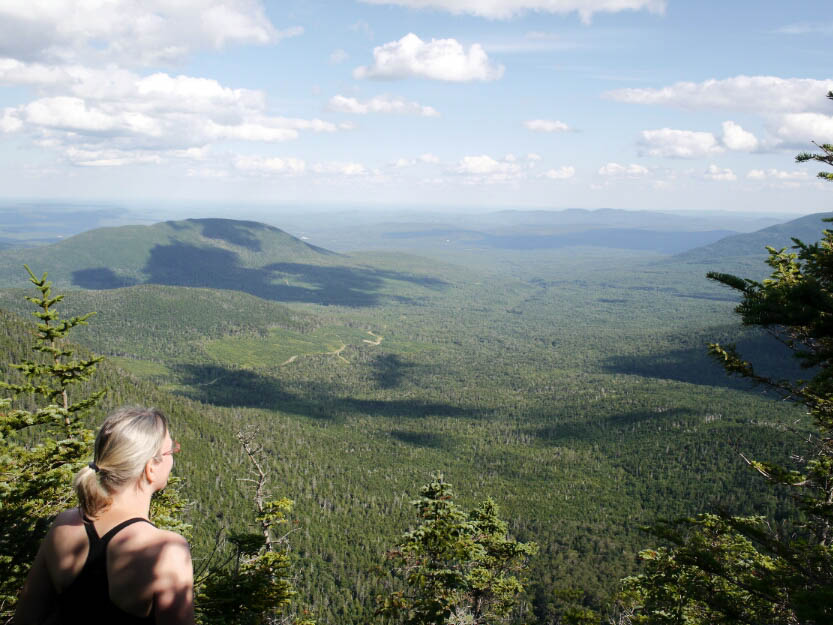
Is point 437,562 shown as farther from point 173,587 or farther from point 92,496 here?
point 92,496

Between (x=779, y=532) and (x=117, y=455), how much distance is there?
16.1 m

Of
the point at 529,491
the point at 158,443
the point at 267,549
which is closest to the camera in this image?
the point at 158,443

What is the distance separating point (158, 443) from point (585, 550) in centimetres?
14108

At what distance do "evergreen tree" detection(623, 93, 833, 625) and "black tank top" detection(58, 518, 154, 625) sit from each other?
35.8 ft

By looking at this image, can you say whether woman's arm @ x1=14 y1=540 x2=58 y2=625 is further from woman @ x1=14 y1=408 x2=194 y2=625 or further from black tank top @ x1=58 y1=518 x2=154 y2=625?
black tank top @ x1=58 y1=518 x2=154 y2=625

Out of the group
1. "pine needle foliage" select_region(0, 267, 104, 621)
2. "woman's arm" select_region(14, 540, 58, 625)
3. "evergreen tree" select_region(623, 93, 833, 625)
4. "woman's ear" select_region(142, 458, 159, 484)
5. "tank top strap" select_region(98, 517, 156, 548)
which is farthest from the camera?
"pine needle foliage" select_region(0, 267, 104, 621)

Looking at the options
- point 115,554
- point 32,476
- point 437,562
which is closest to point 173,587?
point 115,554

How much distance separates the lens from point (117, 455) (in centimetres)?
521

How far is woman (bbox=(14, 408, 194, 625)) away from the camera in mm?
4711

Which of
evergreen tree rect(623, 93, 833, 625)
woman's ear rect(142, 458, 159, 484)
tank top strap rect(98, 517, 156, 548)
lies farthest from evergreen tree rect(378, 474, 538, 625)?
tank top strap rect(98, 517, 156, 548)

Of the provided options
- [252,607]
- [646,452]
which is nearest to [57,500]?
[252,607]

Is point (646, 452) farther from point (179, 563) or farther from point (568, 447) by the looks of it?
point (179, 563)

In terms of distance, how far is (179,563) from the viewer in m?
4.81

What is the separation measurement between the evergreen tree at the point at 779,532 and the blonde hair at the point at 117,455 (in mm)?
11129
